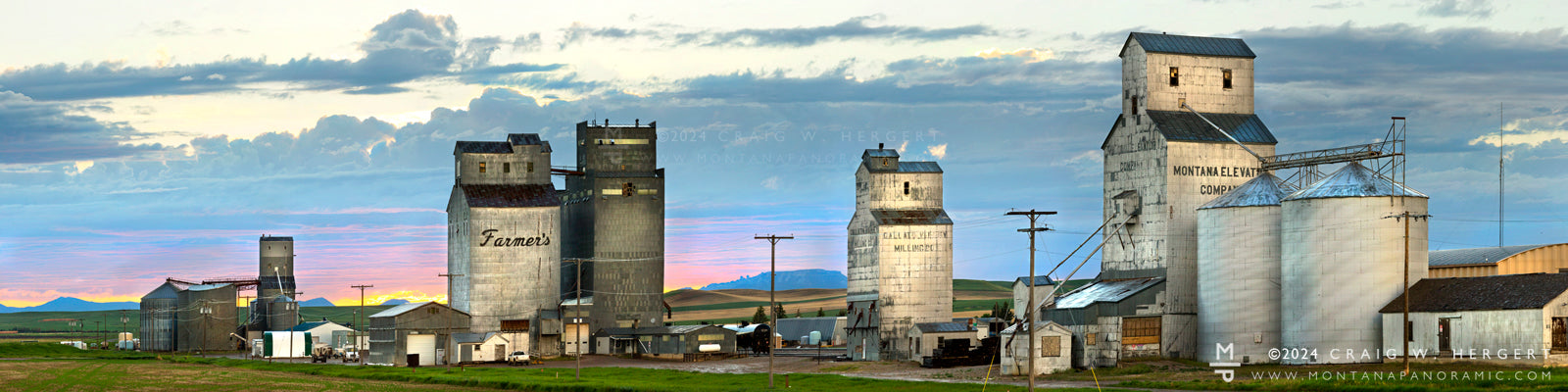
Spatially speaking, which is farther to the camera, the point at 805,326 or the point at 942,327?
the point at 805,326

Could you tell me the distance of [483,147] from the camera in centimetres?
12262

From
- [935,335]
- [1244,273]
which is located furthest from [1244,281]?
[935,335]

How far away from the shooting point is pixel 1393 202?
70.7 meters

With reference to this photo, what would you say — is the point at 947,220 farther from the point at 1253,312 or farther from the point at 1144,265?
the point at 1253,312

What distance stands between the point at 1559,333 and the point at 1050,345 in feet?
81.6

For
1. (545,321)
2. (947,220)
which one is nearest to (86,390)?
(545,321)

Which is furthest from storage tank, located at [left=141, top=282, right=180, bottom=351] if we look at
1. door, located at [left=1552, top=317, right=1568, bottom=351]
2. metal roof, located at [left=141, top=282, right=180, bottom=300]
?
door, located at [left=1552, top=317, right=1568, bottom=351]

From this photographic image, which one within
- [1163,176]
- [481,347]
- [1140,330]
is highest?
[1163,176]

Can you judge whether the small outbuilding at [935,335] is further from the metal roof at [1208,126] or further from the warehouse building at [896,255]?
the metal roof at [1208,126]

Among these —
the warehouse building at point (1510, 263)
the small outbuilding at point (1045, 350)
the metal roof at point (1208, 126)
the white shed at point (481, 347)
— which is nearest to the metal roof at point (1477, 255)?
the warehouse building at point (1510, 263)

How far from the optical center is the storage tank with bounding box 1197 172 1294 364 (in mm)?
75938

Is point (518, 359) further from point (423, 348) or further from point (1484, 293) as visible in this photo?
point (1484, 293)

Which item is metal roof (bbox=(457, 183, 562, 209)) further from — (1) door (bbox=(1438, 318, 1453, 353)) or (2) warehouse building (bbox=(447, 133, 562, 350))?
(1) door (bbox=(1438, 318, 1453, 353))

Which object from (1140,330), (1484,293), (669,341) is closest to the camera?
(1484,293)
